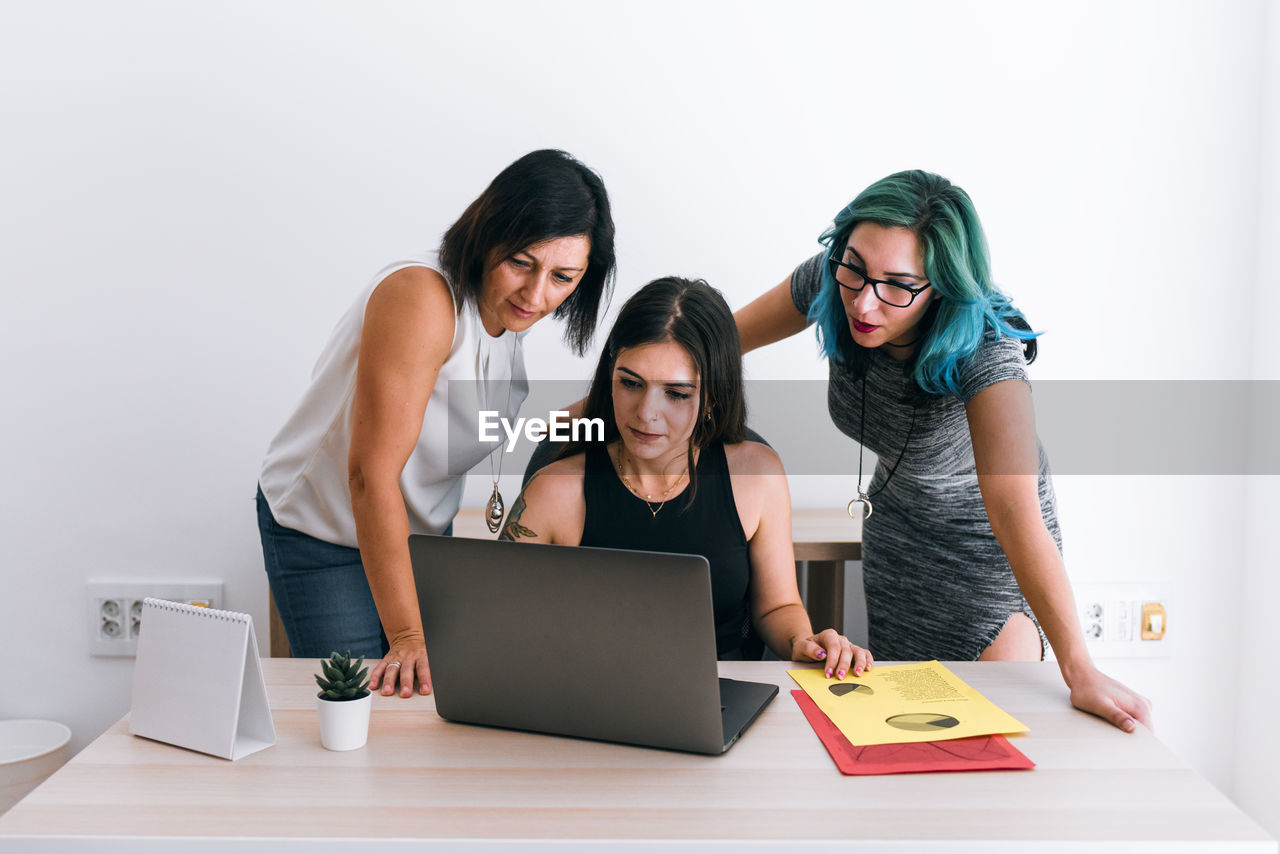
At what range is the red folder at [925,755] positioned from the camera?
38.5 inches

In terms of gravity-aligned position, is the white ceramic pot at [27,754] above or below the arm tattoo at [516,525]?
below

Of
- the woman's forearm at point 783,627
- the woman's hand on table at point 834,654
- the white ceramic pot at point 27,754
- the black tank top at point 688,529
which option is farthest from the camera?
the white ceramic pot at point 27,754

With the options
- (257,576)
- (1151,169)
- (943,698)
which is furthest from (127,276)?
(1151,169)

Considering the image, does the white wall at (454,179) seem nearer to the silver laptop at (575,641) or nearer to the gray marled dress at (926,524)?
the gray marled dress at (926,524)

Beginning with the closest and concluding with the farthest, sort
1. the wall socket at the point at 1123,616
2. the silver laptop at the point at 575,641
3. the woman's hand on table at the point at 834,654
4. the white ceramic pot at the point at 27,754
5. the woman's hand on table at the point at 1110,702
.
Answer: the silver laptop at the point at 575,641 → the woman's hand on table at the point at 1110,702 → the woman's hand on table at the point at 834,654 → the white ceramic pot at the point at 27,754 → the wall socket at the point at 1123,616

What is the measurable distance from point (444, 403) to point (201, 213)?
108 centimetres

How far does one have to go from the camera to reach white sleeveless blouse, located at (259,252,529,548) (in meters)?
1.40

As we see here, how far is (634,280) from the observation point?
217cm

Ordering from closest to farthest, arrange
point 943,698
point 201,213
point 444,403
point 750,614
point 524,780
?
1. point 524,780
2. point 943,698
3. point 444,403
4. point 750,614
5. point 201,213

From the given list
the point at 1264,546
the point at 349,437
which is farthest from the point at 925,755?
the point at 1264,546

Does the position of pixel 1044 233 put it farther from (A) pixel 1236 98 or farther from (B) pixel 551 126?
(B) pixel 551 126

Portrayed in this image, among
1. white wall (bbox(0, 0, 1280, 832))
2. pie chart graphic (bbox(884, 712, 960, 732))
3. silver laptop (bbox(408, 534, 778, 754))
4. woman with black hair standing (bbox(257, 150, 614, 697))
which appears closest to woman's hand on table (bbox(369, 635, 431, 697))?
woman with black hair standing (bbox(257, 150, 614, 697))

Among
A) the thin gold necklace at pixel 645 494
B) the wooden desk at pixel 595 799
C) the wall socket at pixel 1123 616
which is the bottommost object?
the wall socket at pixel 1123 616

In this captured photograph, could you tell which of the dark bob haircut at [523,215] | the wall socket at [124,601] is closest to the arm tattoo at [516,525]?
the dark bob haircut at [523,215]
